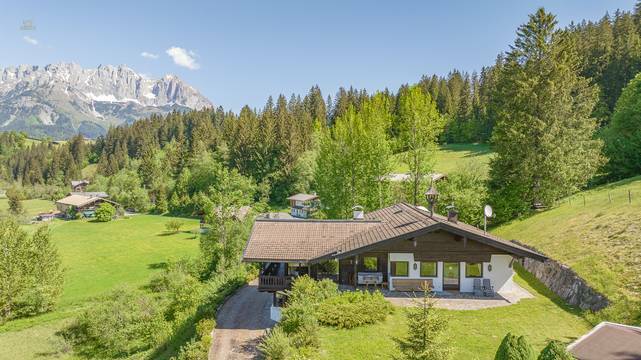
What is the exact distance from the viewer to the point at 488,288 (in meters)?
24.0

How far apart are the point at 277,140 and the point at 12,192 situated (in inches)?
2883

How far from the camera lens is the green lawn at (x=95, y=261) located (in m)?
33.0

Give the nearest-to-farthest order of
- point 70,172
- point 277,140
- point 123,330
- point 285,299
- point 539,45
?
point 285,299 < point 123,330 < point 539,45 < point 277,140 < point 70,172

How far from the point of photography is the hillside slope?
20516 millimetres

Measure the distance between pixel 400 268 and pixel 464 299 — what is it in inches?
157

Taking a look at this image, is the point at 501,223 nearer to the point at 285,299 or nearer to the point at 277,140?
the point at 285,299

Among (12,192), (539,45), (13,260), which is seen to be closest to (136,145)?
(12,192)

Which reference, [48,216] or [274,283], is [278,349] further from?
[48,216]

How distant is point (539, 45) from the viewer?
37.8 meters

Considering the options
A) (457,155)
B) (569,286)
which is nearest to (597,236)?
(569,286)

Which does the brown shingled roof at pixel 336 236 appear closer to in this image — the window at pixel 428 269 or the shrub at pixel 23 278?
the window at pixel 428 269

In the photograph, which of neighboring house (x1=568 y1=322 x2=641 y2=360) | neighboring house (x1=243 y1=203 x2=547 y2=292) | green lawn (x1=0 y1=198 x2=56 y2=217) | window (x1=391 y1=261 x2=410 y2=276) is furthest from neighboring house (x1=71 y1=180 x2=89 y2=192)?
neighboring house (x1=568 y1=322 x2=641 y2=360)

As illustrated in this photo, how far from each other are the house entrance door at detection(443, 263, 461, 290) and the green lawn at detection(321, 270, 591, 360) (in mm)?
3123

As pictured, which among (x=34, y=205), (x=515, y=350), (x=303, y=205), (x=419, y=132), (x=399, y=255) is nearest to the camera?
(x=515, y=350)
